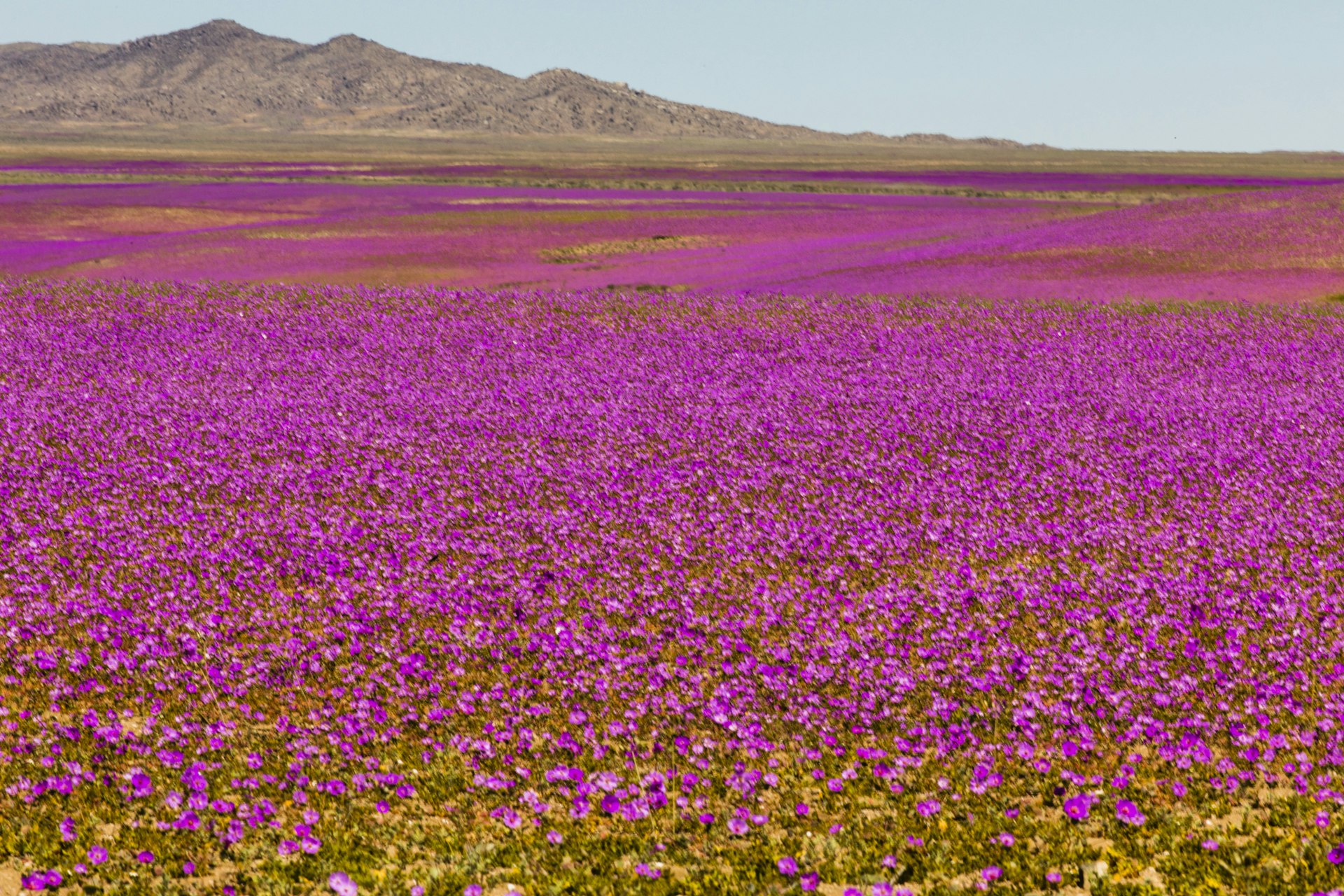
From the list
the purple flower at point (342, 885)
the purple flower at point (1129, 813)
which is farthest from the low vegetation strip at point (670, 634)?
the purple flower at point (342, 885)

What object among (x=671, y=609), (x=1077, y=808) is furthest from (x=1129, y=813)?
(x=671, y=609)

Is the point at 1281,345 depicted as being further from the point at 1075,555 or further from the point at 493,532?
the point at 493,532

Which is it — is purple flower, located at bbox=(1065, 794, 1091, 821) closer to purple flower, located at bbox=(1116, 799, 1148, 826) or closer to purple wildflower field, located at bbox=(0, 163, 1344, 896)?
purple wildflower field, located at bbox=(0, 163, 1344, 896)

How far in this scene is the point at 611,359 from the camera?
25.7 metres

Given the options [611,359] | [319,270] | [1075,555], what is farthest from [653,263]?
[1075,555]

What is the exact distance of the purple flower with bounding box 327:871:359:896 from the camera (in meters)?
7.20

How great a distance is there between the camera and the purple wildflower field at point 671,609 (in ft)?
26.6

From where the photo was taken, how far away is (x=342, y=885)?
7211 mm

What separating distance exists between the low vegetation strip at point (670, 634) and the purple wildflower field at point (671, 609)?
0.05 m

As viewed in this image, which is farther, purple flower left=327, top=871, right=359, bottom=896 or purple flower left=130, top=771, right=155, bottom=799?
purple flower left=130, top=771, right=155, bottom=799

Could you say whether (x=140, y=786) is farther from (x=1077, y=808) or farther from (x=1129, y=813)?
(x=1129, y=813)

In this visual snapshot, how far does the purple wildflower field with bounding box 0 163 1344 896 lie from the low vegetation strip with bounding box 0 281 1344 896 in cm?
5

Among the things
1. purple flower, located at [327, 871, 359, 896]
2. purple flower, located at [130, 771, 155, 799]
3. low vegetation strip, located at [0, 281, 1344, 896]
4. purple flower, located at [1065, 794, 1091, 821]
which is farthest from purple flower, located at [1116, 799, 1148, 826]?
purple flower, located at [130, 771, 155, 799]

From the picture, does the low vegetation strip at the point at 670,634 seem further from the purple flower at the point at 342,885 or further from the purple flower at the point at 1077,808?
the purple flower at the point at 342,885
